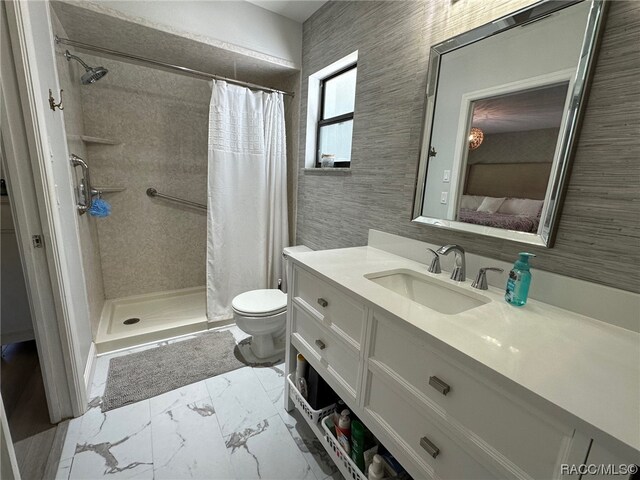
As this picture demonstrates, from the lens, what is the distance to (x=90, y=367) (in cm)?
167

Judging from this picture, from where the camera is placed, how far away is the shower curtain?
2.10 metres

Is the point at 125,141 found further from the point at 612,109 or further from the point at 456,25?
the point at 612,109

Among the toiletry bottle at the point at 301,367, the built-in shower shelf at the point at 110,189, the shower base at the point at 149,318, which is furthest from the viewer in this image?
the built-in shower shelf at the point at 110,189

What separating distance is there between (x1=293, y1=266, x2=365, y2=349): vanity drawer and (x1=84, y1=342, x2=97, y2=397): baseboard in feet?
4.20

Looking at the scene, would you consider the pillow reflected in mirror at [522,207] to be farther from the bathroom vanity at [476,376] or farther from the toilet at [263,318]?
the toilet at [263,318]

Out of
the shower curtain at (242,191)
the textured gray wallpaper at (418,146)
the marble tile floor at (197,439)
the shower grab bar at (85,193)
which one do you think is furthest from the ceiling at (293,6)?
the marble tile floor at (197,439)

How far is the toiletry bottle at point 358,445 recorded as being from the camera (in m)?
1.09

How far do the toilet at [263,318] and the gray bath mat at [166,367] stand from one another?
0.57 feet

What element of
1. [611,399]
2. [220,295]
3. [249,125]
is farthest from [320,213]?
[611,399]

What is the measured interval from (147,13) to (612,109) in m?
2.25

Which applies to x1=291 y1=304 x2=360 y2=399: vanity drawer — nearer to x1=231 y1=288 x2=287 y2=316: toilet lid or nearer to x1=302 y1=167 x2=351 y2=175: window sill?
x1=231 y1=288 x2=287 y2=316: toilet lid

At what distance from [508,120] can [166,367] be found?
2.22 m

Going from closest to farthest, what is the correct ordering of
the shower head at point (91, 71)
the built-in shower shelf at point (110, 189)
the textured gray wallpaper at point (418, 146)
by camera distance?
the textured gray wallpaper at point (418, 146), the shower head at point (91, 71), the built-in shower shelf at point (110, 189)

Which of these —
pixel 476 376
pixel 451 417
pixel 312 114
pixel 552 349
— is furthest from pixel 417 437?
pixel 312 114
